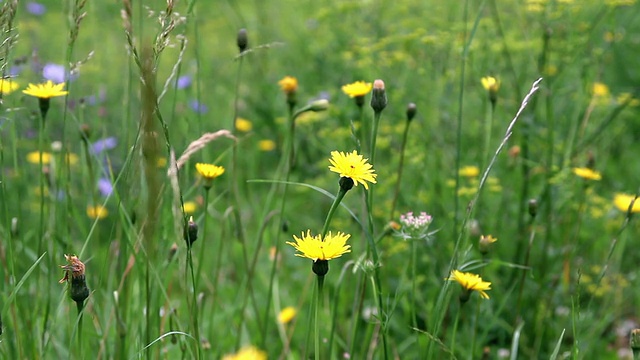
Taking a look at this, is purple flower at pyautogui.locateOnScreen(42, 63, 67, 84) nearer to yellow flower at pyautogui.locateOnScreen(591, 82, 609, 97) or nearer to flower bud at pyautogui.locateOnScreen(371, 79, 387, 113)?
yellow flower at pyautogui.locateOnScreen(591, 82, 609, 97)

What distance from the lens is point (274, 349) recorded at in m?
2.08

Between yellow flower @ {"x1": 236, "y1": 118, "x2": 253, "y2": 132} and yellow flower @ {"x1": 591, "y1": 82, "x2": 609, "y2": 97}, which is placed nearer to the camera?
yellow flower @ {"x1": 591, "y1": 82, "x2": 609, "y2": 97}

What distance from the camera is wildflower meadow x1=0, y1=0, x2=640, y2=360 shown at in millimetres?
1439

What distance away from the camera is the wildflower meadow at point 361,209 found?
1.44 metres

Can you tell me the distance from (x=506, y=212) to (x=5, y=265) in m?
1.41

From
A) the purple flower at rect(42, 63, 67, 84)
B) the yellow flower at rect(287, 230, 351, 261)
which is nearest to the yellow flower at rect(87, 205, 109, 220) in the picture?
the yellow flower at rect(287, 230, 351, 261)

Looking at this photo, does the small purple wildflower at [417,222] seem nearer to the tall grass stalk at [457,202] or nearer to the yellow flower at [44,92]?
the tall grass stalk at [457,202]

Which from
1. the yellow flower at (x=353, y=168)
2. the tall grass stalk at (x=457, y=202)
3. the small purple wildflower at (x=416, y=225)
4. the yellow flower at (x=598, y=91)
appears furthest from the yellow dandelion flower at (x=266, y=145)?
the yellow flower at (x=353, y=168)

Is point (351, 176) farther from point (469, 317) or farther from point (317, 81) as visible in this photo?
point (317, 81)

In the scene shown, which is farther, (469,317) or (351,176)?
(469,317)

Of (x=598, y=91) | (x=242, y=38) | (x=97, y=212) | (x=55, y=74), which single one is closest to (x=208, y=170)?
(x=242, y=38)

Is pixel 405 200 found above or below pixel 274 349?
above

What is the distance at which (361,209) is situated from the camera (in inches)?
84.2

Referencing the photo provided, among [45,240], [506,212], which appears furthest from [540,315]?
[45,240]
